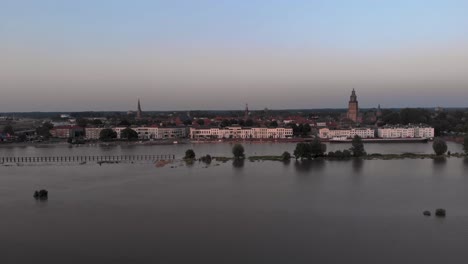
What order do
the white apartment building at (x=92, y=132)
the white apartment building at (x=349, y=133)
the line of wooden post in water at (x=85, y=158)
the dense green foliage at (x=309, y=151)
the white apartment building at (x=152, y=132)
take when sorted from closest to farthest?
the dense green foliage at (x=309, y=151) < the line of wooden post in water at (x=85, y=158) < the white apartment building at (x=349, y=133) < the white apartment building at (x=92, y=132) < the white apartment building at (x=152, y=132)

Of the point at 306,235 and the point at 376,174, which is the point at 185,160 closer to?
the point at 376,174

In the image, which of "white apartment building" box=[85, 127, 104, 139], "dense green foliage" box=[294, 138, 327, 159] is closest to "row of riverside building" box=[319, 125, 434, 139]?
"dense green foliage" box=[294, 138, 327, 159]

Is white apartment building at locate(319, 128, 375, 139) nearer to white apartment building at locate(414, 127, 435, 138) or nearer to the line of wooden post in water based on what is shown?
white apartment building at locate(414, 127, 435, 138)

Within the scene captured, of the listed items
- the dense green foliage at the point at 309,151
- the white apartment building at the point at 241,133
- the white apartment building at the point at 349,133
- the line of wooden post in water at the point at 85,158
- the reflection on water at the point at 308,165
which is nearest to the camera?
the reflection on water at the point at 308,165

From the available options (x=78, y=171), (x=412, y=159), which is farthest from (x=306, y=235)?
(x=412, y=159)

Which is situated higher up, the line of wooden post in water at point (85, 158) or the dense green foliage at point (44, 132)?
the dense green foliage at point (44, 132)

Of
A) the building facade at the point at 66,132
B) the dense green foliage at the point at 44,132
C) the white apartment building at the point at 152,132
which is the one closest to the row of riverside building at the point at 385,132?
the white apartment building at the point at 152,132

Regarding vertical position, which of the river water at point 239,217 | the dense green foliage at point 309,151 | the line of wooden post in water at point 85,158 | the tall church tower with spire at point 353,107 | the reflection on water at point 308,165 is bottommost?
the river water at point 239,217

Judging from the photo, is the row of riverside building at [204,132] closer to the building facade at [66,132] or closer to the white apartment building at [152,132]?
the white apartment building at [152,132]
